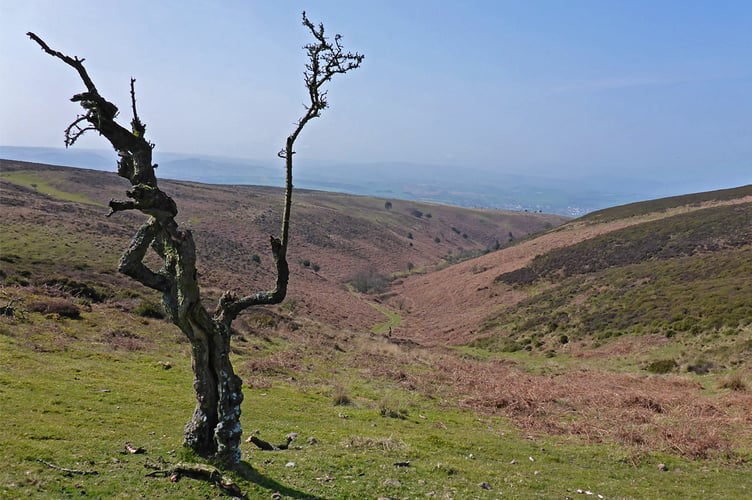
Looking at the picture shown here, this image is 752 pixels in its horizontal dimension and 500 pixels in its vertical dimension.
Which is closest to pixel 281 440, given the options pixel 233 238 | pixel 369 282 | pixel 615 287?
pixel 615 287

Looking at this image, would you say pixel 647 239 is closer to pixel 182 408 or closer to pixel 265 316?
pixel 265 316

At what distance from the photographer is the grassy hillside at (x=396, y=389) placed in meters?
11.2

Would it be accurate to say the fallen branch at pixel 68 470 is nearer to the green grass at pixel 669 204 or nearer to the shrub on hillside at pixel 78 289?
the shrub on hillside at pixel 78 289

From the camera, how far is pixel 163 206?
991 centimetres

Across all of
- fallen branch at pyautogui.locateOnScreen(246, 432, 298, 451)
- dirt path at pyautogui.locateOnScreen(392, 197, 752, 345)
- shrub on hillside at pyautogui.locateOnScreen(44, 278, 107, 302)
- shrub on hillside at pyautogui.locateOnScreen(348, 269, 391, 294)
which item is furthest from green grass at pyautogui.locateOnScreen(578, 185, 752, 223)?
fallen branch at pyautogui.locateOnScreen(246, 432, 298, 451)

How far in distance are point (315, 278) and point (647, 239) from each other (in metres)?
48.1

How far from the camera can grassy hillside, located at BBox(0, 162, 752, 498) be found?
36.9ft

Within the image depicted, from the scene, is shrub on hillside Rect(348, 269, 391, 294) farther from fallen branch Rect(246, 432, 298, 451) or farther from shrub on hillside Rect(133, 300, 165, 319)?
fallen branch Rect(246, 432, 298, 451)

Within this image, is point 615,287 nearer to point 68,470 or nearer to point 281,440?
point 281,440

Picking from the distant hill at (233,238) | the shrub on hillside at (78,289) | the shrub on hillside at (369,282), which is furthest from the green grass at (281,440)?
the shrub on hillside at (369,282)

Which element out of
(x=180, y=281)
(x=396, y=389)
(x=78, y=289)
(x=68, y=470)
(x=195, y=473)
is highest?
(x=180, y=281)

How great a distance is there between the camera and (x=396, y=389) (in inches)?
940

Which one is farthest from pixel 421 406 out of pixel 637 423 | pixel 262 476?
pixel 262 476

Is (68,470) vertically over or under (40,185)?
under
